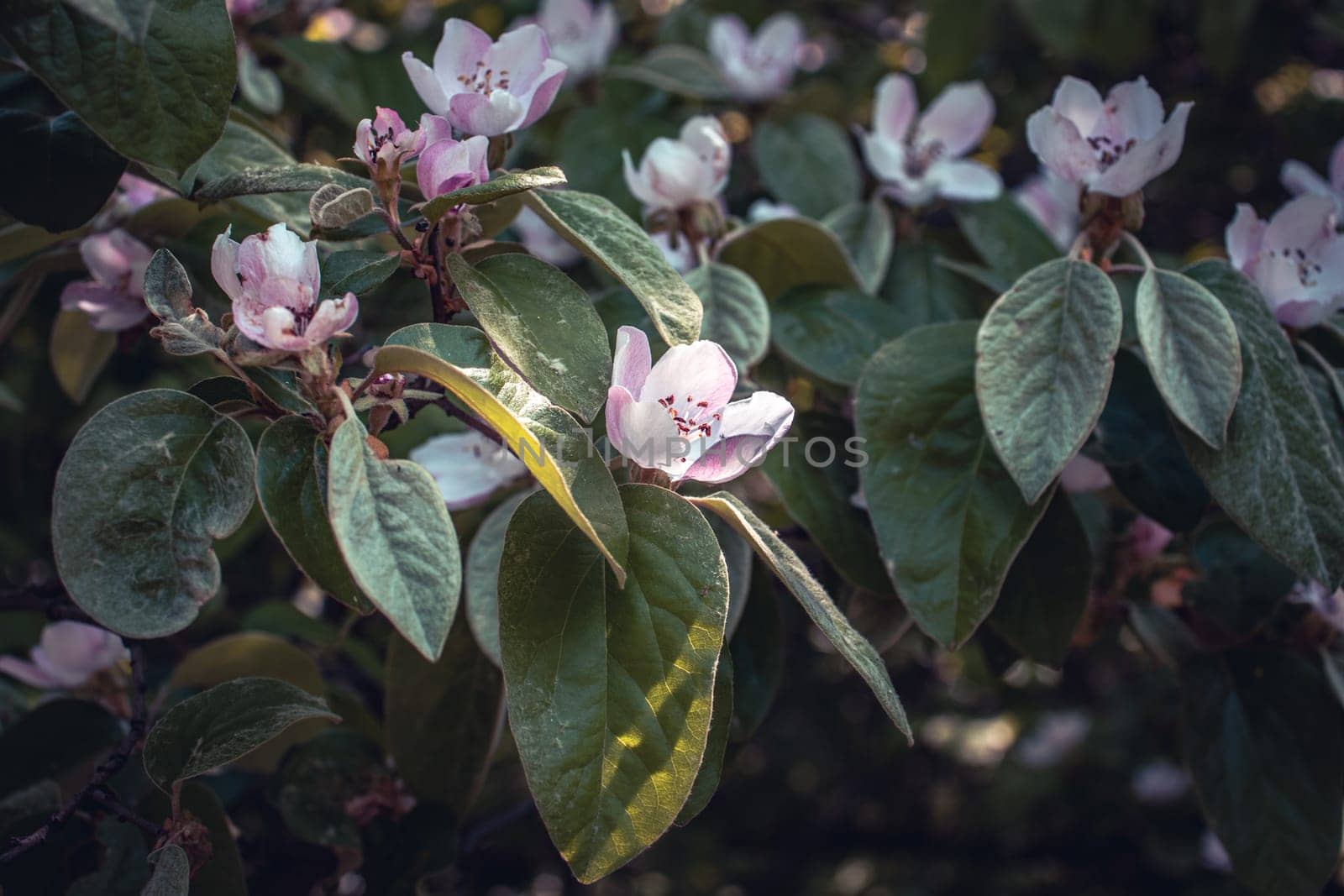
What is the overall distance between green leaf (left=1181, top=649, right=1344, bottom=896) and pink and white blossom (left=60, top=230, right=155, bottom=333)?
3.57 ft

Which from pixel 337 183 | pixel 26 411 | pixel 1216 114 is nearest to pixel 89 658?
pixel 337 183

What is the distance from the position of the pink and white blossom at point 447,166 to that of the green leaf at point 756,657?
49 cm

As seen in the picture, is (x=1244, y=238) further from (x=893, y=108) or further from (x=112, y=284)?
(x=112, y=284)

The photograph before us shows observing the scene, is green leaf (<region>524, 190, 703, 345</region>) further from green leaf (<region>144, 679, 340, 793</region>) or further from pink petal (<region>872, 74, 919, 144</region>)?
pink petal (<region>872, 74, 919, 144</region>)

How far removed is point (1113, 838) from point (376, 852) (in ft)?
6.31

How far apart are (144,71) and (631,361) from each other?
38 centimetres

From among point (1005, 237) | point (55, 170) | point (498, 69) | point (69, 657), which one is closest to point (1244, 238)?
point (1005, 237)

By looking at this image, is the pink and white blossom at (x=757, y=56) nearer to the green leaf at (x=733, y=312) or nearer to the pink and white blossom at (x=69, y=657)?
the green leaf at (x=733, y=312)

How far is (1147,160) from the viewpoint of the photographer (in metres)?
0.87

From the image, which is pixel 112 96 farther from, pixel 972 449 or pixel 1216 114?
pixel 1216 114

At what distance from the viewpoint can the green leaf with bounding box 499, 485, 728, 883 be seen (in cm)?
64

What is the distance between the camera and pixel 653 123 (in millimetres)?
1412

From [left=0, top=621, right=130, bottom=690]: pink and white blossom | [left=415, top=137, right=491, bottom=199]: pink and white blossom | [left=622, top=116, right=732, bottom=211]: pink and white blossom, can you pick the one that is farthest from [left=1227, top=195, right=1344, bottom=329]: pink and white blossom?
[left=0, top=621, right=130, bottom=690]: pink and white blossom

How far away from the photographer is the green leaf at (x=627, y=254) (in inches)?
29.3
